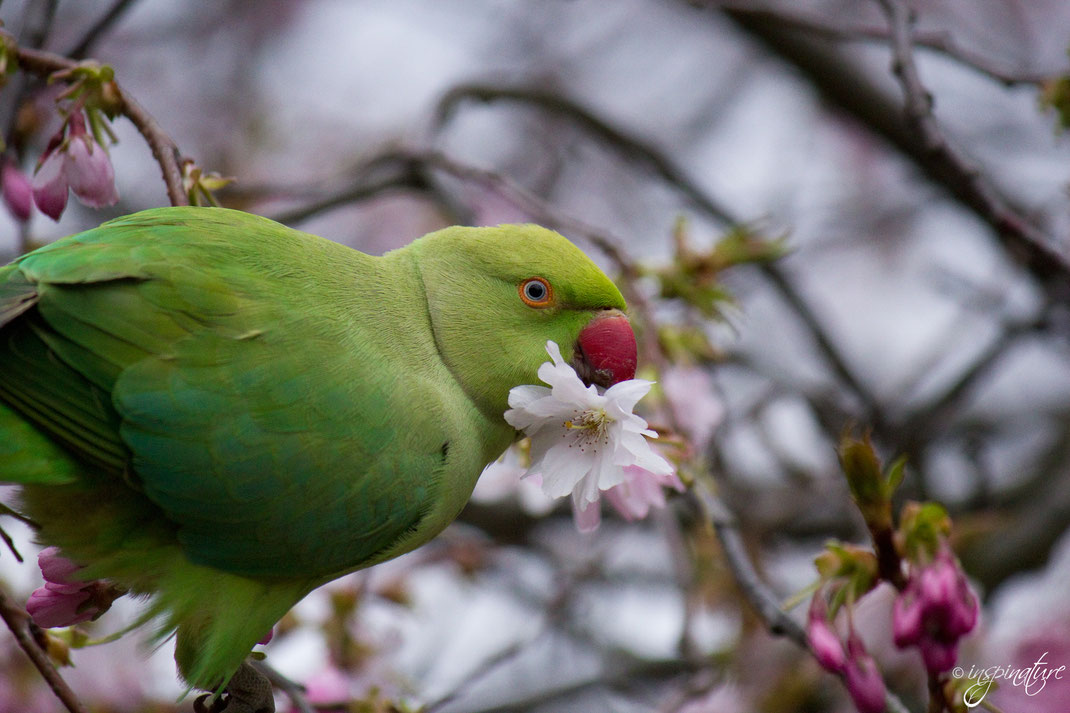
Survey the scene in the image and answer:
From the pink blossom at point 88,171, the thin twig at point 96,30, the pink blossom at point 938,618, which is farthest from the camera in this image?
the thin twig at point 96,30

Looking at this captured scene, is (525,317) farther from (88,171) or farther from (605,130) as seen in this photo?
(605,130)

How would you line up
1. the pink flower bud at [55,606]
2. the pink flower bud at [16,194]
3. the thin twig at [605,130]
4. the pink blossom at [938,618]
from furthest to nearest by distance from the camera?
the thin twig at [605,130] < the pink flower bud at [16,194] < the pink flower bud at [55,606] < the pink blossom at [938,618]

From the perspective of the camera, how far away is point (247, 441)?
172cm

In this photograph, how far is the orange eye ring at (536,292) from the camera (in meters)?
2.01

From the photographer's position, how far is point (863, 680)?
65.0 inches

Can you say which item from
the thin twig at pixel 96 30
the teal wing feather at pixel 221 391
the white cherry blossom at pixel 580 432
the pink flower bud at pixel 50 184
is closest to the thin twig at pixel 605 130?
the thin twig at pixel 96 30

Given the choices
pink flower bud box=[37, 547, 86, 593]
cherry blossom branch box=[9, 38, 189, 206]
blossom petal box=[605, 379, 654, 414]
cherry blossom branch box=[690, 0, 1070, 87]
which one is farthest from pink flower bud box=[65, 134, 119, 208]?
cherry blossom branch box=[690, 0, 1070, 87]

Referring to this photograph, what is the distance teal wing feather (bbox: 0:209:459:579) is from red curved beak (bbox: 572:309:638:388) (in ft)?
1.22

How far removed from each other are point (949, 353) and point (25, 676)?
4.16m

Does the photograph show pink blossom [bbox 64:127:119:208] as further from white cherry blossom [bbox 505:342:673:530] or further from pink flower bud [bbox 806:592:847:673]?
pink flower bud [bbox 806:592:847:673]

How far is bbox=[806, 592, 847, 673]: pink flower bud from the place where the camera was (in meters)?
1.66

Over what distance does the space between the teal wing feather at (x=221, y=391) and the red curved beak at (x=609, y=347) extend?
1.22 ft

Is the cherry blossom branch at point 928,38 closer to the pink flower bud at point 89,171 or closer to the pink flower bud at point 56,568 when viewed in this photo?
the pink flower bud at point 89,171

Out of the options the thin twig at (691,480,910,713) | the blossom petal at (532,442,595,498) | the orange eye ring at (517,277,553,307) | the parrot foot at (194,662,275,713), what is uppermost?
the orange eye ring at (517,277,553,307)
